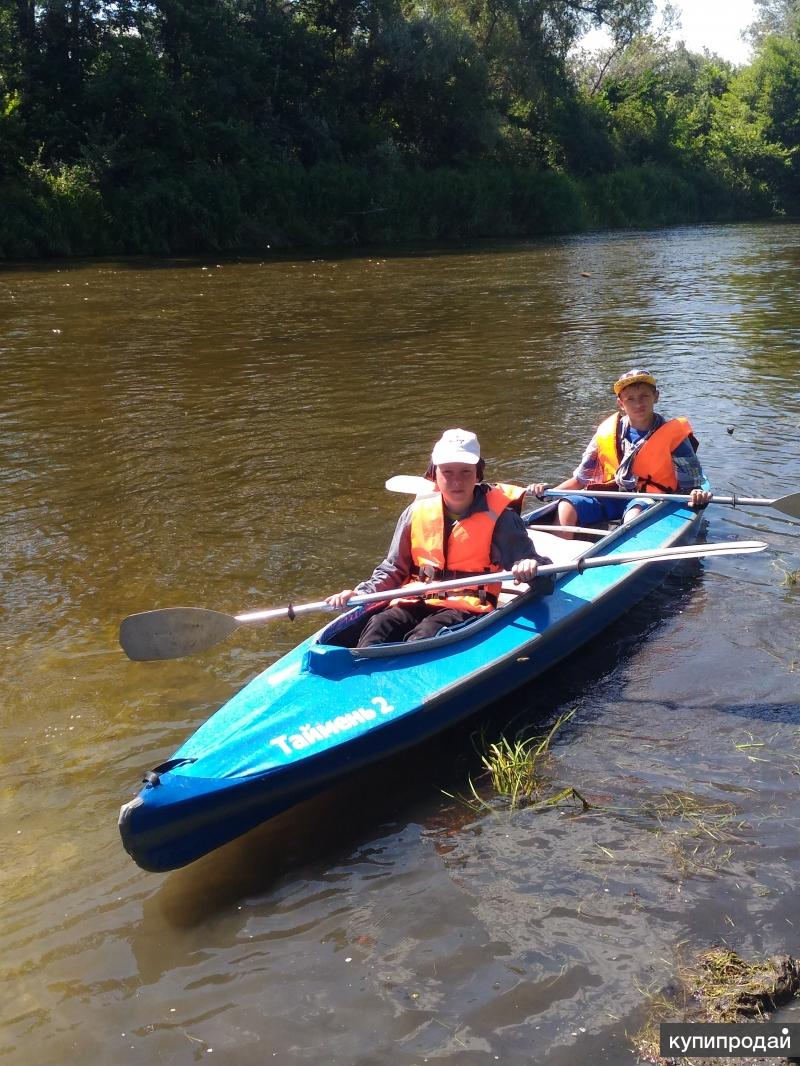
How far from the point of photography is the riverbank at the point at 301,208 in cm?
2227

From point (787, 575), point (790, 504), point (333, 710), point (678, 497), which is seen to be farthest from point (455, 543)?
point (790, 504)

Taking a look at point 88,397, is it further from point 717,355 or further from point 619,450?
point 717,355

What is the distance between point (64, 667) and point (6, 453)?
4003 mm

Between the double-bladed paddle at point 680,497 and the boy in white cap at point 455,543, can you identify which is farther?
the double-bladed paddle at point 680,497

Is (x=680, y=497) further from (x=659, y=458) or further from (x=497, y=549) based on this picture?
(x=497, y=549)

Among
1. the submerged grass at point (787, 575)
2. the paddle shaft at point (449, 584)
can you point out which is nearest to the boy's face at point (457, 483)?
the paddle shaft at point (449, 584)

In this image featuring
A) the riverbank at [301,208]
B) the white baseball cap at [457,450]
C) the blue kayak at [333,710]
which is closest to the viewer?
the blue kayak at [333,710]

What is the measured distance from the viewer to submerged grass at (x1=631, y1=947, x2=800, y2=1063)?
2.77 meters

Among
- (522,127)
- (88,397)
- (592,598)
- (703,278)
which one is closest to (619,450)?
(592,598)

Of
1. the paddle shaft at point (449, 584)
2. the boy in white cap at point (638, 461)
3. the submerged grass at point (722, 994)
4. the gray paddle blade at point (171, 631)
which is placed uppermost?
the boy in white cap at point (638, 461)

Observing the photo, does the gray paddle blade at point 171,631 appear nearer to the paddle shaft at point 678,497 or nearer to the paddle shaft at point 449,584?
the paddle shaft at point 449,584

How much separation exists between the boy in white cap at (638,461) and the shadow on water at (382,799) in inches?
43.4

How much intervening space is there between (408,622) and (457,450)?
2.61ft

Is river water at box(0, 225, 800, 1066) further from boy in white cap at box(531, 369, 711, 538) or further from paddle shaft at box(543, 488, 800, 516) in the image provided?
boy in white cap at box(531, 369, 711, 538)
